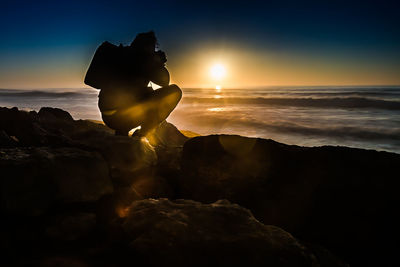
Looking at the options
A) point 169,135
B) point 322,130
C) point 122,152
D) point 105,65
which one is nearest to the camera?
point 122,152

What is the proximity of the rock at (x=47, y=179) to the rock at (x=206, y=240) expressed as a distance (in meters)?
0.84

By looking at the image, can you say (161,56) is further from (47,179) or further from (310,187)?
(310,187)

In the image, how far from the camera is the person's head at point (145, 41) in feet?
22.0

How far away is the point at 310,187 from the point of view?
15.7 ft

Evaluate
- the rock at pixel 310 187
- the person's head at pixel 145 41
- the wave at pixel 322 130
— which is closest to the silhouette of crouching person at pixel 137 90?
the person's head at pixel 145 41

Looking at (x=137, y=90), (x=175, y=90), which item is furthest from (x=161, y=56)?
(x=137, y=90)

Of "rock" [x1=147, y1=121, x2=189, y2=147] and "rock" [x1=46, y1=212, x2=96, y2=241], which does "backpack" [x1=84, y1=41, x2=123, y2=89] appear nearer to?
"rock" [x1=46, y1=212, x2=96, y2=241]

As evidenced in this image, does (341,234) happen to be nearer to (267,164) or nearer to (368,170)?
(368,170)

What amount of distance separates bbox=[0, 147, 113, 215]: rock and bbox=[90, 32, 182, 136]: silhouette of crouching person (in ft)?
9.52

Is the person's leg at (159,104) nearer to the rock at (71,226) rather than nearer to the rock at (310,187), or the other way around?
the rock at (310,187)

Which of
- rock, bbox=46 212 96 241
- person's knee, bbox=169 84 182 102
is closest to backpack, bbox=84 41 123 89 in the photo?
person's knee, bbox=169 84 182 102

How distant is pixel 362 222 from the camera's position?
4312mm

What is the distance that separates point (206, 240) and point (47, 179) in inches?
90.3

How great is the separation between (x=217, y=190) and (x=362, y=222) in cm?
273
